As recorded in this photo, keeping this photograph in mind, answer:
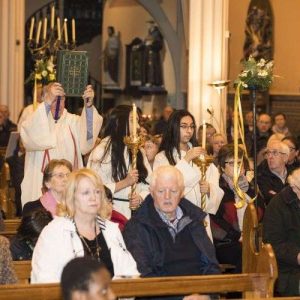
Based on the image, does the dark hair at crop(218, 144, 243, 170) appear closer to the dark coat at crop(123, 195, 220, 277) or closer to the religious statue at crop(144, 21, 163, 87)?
the dark coat at crop(123, 195, 220, 277)

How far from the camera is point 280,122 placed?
17344 mm

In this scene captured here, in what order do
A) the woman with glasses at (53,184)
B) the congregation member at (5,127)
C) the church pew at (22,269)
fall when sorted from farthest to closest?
1. the congregation member at (5,127)
2. the woman with glasses at (53,184)
3. the church pew at (22,269)

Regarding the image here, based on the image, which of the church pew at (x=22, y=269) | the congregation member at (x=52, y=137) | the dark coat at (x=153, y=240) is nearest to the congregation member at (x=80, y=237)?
the dark coat at (x=153, y=240)

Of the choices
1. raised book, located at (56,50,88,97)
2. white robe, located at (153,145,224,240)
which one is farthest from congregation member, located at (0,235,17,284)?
A: raised book, located at (56,50,88,97)

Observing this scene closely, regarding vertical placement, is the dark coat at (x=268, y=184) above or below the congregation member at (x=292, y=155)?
below

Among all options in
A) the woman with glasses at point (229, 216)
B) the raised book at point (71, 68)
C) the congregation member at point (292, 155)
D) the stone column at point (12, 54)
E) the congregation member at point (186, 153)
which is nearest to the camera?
the congregation member at point (186, 153)

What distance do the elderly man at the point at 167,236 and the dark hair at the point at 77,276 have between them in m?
2.62

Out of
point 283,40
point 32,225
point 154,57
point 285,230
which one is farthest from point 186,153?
point 154,57

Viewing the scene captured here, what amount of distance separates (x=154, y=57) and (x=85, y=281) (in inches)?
880

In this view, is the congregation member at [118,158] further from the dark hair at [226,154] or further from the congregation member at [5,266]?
the congregation member at [5,266]

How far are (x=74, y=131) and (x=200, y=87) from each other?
516 cm

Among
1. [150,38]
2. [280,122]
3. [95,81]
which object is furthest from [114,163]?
[95,81]

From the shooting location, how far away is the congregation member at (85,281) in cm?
450

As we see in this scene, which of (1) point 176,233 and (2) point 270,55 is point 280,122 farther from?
(1) point 176,233
